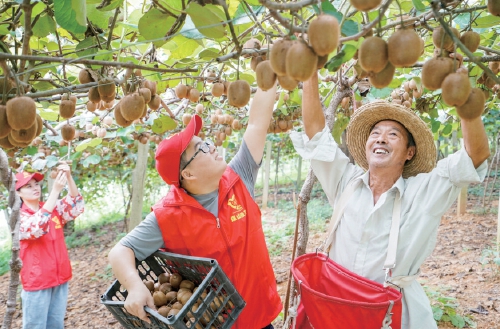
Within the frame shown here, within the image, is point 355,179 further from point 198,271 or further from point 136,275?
point 136,275

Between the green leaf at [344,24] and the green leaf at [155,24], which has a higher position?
the green leaf at [155,24]

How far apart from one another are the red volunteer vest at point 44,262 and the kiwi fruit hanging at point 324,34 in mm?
3751

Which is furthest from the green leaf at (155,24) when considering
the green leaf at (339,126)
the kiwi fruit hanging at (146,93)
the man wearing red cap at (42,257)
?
the man wearing red cap at (42,257)

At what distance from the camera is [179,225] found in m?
1.99

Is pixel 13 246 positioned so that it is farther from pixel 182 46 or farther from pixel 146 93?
pixel 182 46

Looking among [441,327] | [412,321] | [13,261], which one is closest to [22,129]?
[13,261]

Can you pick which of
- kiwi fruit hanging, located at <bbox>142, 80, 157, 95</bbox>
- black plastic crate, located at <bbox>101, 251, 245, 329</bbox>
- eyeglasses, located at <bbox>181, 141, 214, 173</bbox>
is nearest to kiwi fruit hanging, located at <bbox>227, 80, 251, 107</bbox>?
kiwi fruit hanging, located at <bbox>142, 80, 157, 95</bbox>

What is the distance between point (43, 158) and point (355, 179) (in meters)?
4.08

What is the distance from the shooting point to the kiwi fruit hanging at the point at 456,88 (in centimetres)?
73

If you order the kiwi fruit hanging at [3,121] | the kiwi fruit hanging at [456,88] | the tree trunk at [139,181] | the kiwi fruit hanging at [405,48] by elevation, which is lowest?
the tree trunk at [139,181]

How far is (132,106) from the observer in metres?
1.26

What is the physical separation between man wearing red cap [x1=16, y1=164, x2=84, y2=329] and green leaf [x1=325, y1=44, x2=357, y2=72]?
3.41 m

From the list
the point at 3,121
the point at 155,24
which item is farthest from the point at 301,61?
the point at 3,121

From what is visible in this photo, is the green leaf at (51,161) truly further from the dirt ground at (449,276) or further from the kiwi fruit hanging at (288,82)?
the kiwi fruit hanging at (288,82)
